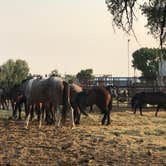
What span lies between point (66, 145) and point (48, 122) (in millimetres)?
6478

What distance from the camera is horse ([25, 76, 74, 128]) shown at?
16.5 m

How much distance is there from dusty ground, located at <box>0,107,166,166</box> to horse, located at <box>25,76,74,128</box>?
2.01 metres

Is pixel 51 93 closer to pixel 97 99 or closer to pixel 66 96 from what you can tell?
pixel 66 96

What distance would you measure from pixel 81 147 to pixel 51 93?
224 inches

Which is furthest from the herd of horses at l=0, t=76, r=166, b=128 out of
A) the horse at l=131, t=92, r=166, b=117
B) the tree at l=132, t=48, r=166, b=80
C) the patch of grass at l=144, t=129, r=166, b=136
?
the tree at l=132, t=48, r=166, b=80

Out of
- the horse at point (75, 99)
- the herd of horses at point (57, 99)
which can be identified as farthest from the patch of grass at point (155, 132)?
the horse at point (75, 99)

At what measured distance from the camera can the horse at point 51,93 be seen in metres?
16.5

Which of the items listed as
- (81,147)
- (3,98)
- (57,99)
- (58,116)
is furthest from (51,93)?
(3,98)

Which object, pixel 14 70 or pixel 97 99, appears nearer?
pixel 97 99

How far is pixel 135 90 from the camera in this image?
115 feet

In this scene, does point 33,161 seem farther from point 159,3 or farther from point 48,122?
point 48,122

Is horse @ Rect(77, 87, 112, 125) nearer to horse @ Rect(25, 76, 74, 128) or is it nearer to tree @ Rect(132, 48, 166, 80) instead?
horse @ Rect(25, 76, 74, 128)

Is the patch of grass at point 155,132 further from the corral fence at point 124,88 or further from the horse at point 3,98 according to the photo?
the corral fence at point 124,88

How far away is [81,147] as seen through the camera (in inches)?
439
